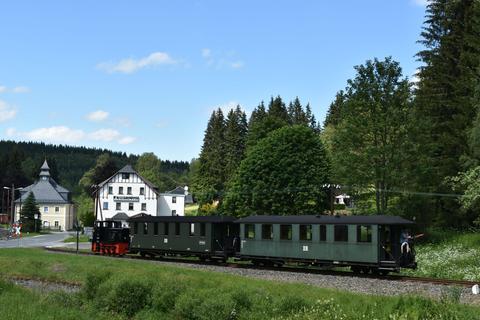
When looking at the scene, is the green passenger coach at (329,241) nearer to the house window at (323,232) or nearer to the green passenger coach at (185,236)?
the house window at (323,232)

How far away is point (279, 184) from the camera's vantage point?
198 feet

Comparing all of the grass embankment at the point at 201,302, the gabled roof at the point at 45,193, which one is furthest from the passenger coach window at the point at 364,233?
the gabled roof at the point at 45,193

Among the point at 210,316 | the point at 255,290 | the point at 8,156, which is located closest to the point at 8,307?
the point at 210,316

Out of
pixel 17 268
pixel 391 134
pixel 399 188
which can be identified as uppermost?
pixel 391 134

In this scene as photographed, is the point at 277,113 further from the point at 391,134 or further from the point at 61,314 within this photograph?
the point at 61,314

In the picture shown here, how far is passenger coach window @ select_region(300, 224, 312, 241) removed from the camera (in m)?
28.8

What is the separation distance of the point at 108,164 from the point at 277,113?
43.4 m

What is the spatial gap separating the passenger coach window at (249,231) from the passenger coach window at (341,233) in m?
5.67

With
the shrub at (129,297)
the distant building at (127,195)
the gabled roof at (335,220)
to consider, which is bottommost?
the shrub at (129,297)

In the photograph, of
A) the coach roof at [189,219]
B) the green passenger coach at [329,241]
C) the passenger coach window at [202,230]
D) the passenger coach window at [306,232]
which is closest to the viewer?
the green passenger coach at [329,241]

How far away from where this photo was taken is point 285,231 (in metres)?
30.0

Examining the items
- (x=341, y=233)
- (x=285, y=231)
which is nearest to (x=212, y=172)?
(x=285, y=231)

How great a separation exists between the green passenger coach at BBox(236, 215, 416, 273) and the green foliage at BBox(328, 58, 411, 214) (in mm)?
12033

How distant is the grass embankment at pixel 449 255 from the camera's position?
26.7 meters
